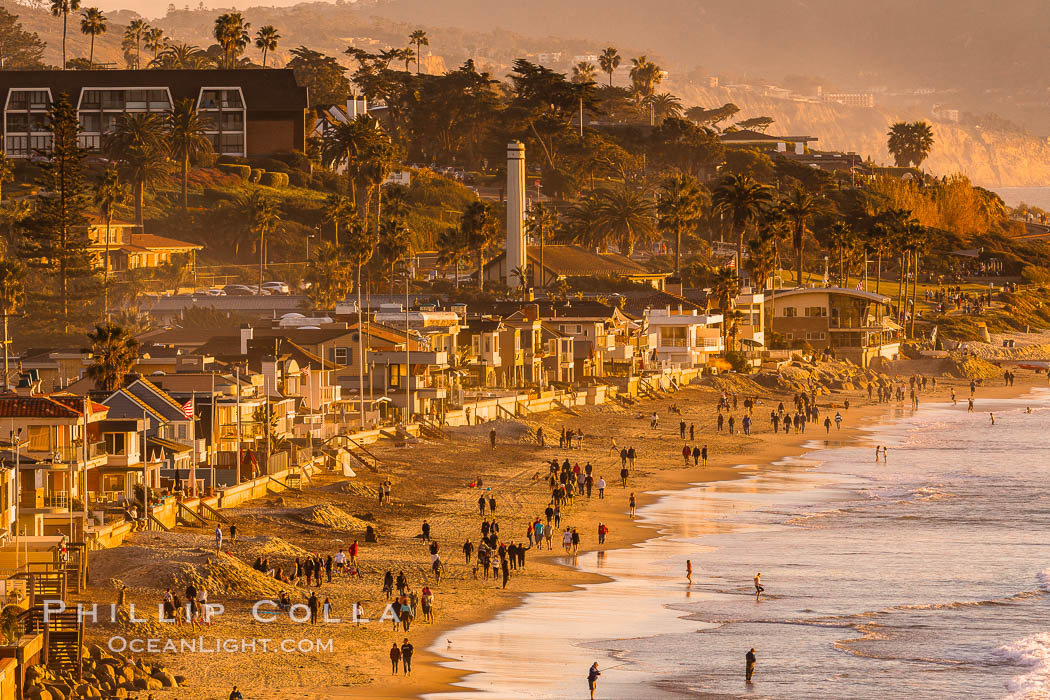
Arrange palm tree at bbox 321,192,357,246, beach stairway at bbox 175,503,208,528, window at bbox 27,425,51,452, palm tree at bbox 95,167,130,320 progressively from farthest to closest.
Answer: palm tree at bbox 321,192,357,246 < palm tree at bbox 95,167,130,320 < beach stairway at bbox 175,503,208,528 < window at bbox 27,425,51,452

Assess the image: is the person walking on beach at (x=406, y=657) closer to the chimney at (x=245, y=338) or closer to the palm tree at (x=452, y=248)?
the chimney at (x=245, y=338)

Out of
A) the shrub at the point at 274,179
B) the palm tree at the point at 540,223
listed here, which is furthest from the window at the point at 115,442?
the shrub at the point at 274,179

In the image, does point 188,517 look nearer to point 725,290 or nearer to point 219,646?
point 219,646

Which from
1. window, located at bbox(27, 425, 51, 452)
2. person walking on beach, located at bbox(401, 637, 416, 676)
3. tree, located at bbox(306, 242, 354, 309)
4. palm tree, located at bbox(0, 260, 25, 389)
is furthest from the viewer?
tree, located at bbox(306, 242, 354, 309)

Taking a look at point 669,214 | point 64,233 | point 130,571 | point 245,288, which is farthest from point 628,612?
point 669,214

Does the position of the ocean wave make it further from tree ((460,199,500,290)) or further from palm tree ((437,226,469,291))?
palm tree ((437,226,469,291))

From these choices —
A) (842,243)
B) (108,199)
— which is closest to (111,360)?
Result: (108,199)

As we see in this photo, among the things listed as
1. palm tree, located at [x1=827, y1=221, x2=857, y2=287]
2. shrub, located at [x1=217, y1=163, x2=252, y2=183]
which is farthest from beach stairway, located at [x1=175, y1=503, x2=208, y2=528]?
palm tree, located at [x1=827, y1=221, x2=857, y2=287]

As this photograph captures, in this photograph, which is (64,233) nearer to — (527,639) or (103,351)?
(103,351)
